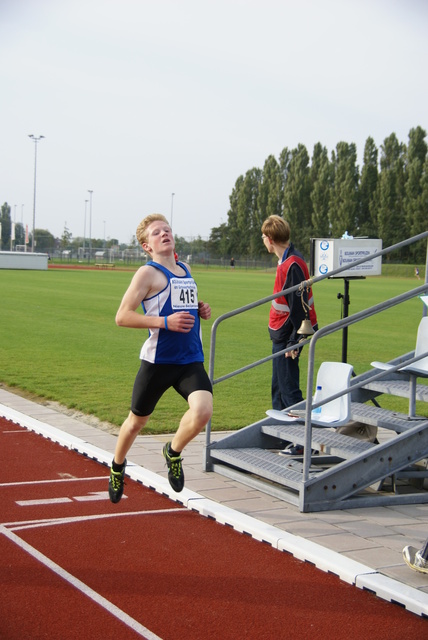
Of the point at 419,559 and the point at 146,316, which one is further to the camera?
the point at 146,316

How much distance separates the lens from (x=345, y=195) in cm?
9350

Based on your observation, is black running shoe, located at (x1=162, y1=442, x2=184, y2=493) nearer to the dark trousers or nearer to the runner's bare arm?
the runner's bare arm

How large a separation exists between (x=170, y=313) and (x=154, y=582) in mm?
1820

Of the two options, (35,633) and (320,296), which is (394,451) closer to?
(35,633)

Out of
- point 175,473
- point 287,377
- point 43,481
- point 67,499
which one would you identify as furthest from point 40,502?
point 287,377

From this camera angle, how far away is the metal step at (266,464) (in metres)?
6.25

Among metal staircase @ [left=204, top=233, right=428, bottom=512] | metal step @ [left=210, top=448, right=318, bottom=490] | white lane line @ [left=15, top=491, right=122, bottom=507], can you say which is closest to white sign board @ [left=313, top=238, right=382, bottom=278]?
metal staircase @ [left=204, top=233, right=428, bottom=512]

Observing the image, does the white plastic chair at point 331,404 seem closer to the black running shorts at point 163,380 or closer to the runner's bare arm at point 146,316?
the black running shorts at point 163,380

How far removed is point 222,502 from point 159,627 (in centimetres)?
218

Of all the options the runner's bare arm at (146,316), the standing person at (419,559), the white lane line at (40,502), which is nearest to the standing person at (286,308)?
the runner's bare arm at (146,316)

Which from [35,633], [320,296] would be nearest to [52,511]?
[35,633]

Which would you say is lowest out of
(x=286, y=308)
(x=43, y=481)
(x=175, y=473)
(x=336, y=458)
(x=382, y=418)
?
(x=43, y=481)

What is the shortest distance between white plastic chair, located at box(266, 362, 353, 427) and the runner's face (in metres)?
1.91

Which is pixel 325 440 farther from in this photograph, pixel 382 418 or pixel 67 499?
pixel 67 499
